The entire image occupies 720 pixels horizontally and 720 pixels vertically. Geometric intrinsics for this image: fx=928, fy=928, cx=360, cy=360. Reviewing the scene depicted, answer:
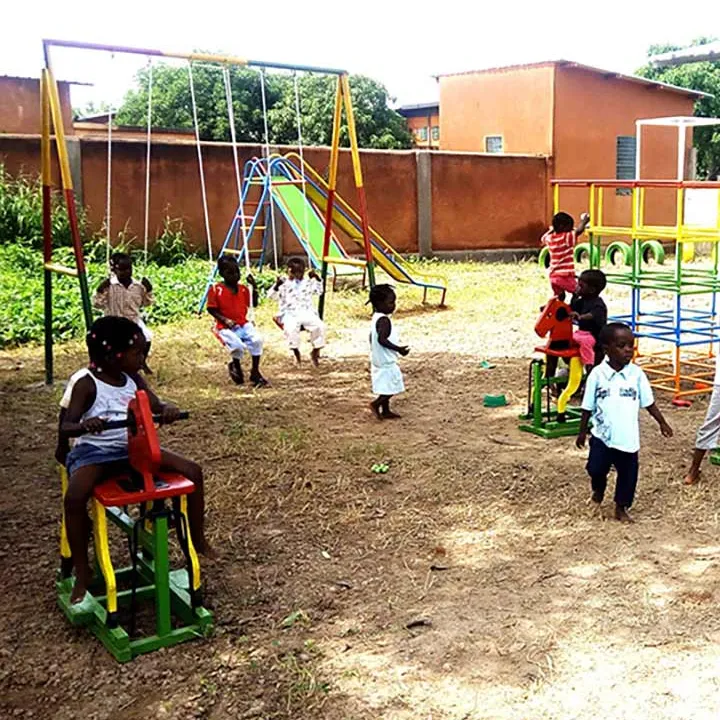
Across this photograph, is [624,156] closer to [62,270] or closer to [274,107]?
[274,107]

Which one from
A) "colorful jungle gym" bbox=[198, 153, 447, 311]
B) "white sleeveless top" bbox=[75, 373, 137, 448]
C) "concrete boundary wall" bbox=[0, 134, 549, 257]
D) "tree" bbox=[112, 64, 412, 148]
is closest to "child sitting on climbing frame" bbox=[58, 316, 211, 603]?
"white sleeveless top" bbox=[75, 373, 137, 448]

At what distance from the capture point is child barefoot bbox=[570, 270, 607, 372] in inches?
255

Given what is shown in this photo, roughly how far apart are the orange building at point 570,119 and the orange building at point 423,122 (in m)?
11.8

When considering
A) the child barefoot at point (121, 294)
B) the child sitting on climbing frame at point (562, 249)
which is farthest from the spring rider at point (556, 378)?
the child barefoot at point (121, 294)

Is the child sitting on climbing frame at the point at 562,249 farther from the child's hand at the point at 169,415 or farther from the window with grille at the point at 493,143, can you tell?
the window with grille at the point at 493,143

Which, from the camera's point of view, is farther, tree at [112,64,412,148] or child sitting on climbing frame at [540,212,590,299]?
tree at [112,64,412,148]

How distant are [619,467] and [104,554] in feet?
8.62

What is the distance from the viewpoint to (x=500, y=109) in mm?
20703

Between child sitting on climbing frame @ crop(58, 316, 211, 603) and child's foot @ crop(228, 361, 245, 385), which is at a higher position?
child sitting on climbing frame @ crop(58, 316, 211, 603)

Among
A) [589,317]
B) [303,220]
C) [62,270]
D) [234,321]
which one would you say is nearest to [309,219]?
[303,220]

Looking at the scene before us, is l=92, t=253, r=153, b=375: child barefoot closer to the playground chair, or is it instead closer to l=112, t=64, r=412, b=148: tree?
the playground chair

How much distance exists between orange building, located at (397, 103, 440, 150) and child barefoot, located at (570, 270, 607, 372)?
1079 inches

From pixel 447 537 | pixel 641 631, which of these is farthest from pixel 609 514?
pixel 641 631

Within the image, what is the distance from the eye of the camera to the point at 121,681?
3.27 meters
